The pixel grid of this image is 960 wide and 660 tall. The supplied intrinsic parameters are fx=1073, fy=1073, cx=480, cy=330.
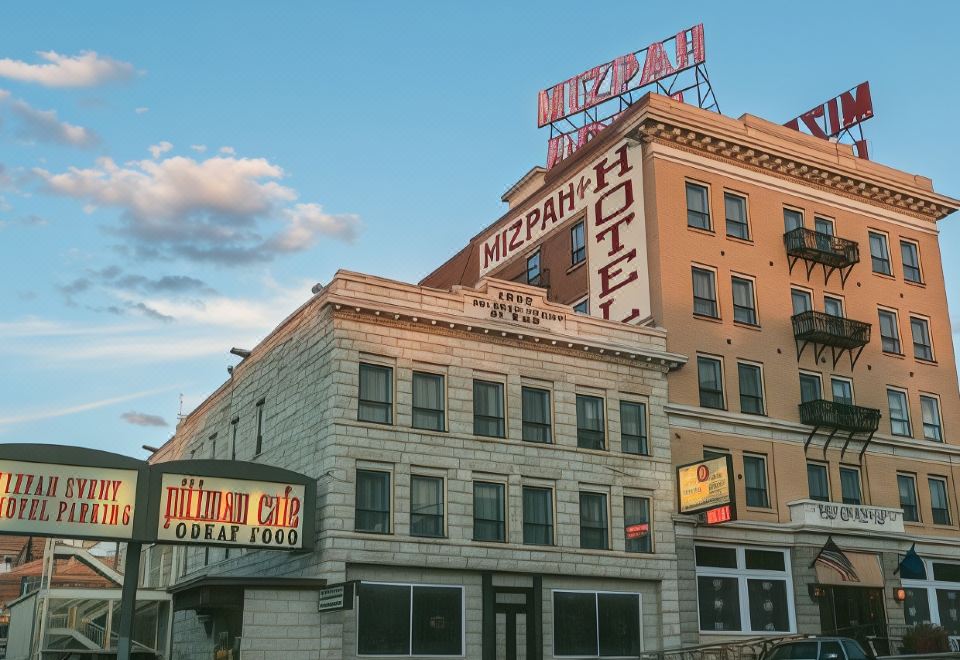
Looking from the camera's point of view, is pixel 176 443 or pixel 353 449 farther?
pixel 176 443

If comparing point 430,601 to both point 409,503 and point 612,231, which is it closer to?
point 409,503

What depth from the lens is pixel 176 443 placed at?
5438cm

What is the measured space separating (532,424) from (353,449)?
7.09 metres

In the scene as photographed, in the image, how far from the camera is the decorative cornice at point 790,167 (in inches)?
1753

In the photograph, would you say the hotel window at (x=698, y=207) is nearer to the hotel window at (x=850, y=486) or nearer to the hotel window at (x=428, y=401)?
the hotel window at (x=850, y=486)

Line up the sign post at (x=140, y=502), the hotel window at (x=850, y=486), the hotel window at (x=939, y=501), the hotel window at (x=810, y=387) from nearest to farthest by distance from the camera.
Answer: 1. the sign post at (x=140, y=502)
2. the hotel window at (x=850, y=486)
3. the hotel window at (x=810, y=387)
4. the hotel window at (x=939, y=501)

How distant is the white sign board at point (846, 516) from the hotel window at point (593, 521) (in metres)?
8.56

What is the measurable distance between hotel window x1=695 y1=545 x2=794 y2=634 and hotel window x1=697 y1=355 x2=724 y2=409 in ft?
18.8

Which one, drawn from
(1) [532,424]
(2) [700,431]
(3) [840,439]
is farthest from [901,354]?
(1) [532,424]

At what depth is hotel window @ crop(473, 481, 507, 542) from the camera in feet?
116

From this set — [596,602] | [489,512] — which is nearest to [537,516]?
[489,512]

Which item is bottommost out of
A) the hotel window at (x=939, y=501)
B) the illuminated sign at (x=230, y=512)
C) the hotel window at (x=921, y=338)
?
the illuminated sign at (x=230, y=512)

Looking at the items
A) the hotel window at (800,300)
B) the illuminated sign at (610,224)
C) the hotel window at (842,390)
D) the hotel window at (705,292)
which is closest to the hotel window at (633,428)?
the illuminated sign at (610,224)

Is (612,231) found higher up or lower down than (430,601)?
higher up
